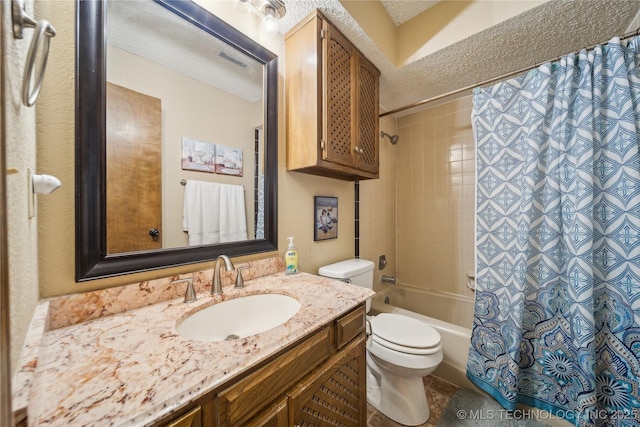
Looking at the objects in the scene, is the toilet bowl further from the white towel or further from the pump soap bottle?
the white towel

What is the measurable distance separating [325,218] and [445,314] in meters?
1.50

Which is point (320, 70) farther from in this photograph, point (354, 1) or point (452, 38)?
point (452, 38)

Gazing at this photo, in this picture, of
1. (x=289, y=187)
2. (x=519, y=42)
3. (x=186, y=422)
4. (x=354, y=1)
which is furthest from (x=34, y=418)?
(x=519, y=42)

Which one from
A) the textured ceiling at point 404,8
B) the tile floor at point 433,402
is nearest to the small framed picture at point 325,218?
the tile floor at point 433,402

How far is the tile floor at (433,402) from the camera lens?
4.07 ft

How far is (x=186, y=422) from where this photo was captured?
A: 431mm

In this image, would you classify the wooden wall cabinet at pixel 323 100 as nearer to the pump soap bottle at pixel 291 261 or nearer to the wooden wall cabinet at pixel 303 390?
the pump soap bottle at pixel 291 261

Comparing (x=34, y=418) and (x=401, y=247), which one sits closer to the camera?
(x=34, y=418)

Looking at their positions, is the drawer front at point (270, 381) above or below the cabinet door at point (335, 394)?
above

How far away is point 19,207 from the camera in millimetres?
461

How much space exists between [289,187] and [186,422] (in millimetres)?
1069

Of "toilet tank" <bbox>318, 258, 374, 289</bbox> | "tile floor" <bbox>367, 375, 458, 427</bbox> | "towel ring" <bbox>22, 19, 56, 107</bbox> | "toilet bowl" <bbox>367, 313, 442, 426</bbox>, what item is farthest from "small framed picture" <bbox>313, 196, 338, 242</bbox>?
"towel ring" <bbox>22, 19, 56, 107</bbox>

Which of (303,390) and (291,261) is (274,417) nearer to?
(303,390)

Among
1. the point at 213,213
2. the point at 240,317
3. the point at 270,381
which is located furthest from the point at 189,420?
the point at 213,213
